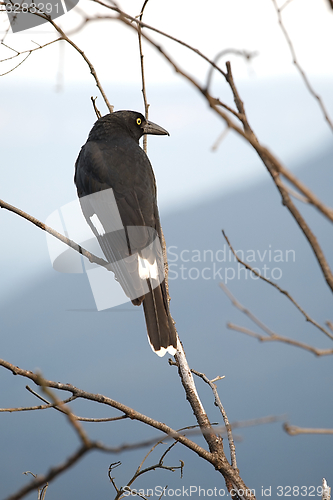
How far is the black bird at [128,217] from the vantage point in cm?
218

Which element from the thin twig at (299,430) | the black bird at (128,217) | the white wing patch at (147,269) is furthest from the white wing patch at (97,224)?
the thin twig at (299,430)

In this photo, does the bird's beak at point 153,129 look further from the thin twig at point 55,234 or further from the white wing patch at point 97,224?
the thin twig at point 55,234

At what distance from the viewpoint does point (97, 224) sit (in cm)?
254

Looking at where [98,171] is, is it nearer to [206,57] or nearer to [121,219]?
[121,219]

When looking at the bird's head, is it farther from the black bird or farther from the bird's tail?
the bird's tail

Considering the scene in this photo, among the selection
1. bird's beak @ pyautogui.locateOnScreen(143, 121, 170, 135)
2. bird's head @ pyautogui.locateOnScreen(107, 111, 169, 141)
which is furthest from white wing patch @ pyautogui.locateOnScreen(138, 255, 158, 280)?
bird's beak @ pyautogui.locateOnScreen(143, 121, 170, 135)

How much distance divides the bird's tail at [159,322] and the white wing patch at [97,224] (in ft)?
1.58

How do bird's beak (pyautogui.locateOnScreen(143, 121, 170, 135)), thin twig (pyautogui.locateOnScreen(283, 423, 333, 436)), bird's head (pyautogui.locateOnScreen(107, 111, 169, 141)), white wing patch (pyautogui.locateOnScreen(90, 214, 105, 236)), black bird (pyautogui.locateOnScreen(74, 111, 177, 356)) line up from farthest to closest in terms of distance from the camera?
1. bird's beak (pyautogui.locateOnScreen(143, 121, 170, 135))
2. bird's head (pyautogui.locateOnScreen(107, 111, 169, 141))
3. white wing patch (pyautogui.locateOnScreen(90, 214, 105, 236))
4. black bird (pyautogui.locateOnScreen(74, 111, 177, 356))
5. thin twig (pyautogui.locateOnScreen(283, 423, 333, 436))

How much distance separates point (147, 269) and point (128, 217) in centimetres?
32

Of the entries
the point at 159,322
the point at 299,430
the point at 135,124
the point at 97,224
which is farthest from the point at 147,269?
the point at 299,430

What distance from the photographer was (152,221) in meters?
2.45

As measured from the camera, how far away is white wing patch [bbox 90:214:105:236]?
97.4 inches

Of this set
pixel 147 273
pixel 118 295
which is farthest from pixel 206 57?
pixel 118 295

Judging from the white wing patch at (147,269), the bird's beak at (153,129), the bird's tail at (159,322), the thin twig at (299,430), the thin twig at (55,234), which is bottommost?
the thin twig at (299,430)
